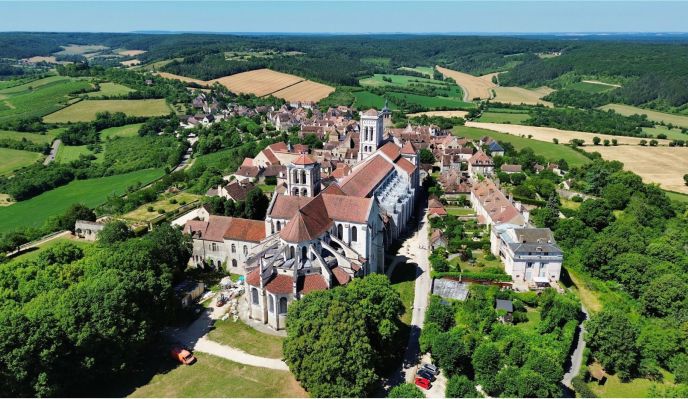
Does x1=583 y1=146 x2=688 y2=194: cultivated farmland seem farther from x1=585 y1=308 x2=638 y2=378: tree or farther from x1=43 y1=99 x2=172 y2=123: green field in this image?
x1=43 y1=99 x2=172 y2=123: green field

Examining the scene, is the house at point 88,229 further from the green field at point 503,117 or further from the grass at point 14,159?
the green field at point 503,117

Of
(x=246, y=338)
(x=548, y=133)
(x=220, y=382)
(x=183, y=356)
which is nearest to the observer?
(x=220, y=382)

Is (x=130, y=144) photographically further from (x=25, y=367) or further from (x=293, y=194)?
(x=25, y=367)

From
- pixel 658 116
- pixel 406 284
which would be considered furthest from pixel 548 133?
pixel 406 284

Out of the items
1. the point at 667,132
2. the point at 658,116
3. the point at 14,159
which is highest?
the point at 658,116

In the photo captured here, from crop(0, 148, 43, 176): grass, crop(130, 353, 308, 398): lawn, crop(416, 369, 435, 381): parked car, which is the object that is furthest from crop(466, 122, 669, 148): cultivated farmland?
crop(0, 148, 43, 176): grass

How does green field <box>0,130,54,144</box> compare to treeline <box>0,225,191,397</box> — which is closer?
treeline <box>0,225,191,397</box>

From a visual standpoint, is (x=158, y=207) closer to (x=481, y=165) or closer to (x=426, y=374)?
(x=426, y=374)
